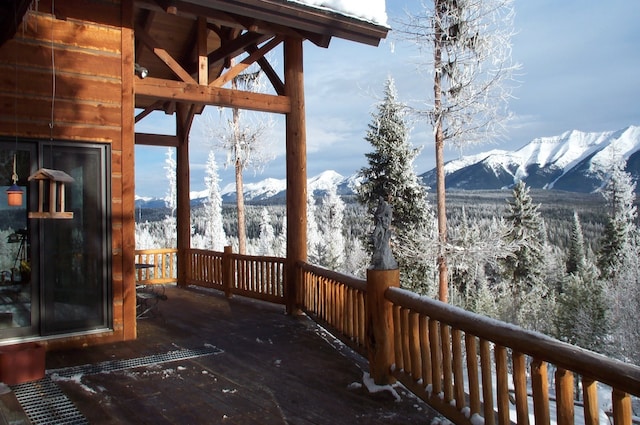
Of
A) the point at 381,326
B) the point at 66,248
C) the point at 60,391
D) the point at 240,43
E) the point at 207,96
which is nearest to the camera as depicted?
the point at 60,391

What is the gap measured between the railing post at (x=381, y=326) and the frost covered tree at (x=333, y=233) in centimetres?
3141

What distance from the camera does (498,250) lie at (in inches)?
505

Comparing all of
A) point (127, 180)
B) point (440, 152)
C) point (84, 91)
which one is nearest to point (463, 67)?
point (440, 152)

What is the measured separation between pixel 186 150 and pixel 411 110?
6.77 m

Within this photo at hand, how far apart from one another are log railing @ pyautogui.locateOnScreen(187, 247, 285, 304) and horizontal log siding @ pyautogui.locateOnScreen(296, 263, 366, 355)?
74 cm

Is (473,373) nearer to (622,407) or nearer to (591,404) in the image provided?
(591,404)

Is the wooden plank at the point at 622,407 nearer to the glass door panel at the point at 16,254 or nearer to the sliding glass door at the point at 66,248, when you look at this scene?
the sliding glass door at the point at 66,248

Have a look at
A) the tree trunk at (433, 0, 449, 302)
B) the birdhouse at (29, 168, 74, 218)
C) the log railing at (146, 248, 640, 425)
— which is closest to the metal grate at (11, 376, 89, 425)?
the birdhouse at (29, 168, 74, 218)

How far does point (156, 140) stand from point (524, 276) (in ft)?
93.2

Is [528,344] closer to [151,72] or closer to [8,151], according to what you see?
[8,151]

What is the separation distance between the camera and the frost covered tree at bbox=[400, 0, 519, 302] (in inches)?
502

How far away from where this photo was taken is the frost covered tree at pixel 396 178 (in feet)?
61.3

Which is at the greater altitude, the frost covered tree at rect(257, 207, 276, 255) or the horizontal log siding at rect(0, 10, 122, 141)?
the horizontal log siding at rect(0, 10, 122, 141)

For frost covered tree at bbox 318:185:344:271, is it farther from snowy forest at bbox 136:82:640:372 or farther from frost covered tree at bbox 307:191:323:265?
frost covered tree at bbox 307:191:323:265
